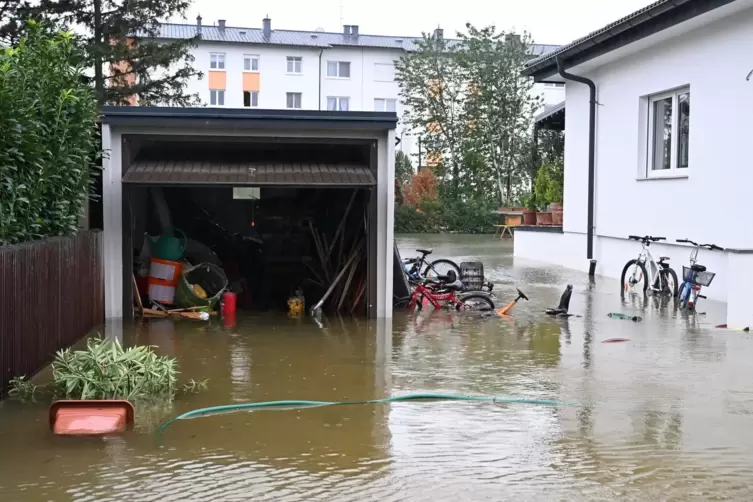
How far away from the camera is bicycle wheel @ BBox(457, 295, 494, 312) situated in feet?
42.2

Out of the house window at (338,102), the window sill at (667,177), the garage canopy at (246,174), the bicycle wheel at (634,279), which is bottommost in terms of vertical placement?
the bicycle wheel at (634,279)

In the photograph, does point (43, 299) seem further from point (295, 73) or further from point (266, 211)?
point (295, 73)

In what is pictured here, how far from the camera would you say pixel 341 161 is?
13258mm

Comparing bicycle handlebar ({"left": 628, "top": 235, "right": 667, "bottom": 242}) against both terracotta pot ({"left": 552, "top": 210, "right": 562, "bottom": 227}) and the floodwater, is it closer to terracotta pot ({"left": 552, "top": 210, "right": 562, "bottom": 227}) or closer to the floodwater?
the floodwater

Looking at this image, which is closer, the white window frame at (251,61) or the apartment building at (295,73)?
the apartment building at (295,73)

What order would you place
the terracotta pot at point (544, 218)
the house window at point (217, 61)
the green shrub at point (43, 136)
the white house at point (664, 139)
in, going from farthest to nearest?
the house window at point (217, 61)
the terracotta pot at point (544, 218)
the white house at point (664, 139)
the green shrub at point (43, 136)

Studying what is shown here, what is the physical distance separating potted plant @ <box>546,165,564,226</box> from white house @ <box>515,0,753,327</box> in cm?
234

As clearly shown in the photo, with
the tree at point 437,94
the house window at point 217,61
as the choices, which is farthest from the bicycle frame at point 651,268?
the house window at point 217,61

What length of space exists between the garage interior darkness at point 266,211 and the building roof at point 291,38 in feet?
131

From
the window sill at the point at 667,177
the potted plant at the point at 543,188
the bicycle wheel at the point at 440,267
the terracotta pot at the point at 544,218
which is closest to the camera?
the window sill at the point at 667,177

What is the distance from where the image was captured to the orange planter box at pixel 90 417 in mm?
6039

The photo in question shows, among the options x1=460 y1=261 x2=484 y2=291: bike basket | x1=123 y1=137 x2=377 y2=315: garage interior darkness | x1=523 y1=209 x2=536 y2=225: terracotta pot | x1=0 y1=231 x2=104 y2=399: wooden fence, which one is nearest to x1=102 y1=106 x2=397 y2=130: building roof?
x1=123 y1=137 x2=377 y2=315: garage interior darkness

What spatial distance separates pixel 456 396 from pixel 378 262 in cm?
497

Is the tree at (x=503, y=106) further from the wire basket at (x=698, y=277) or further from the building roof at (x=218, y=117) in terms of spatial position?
the building roof at (x=218, y=117)
